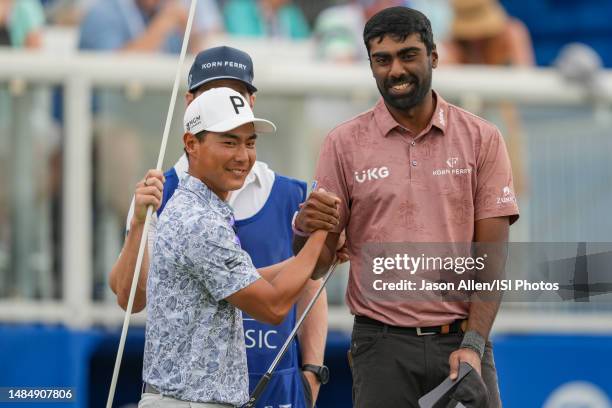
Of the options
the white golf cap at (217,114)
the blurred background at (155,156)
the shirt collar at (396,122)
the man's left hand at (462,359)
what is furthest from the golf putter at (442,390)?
the blurred background at (155,156)

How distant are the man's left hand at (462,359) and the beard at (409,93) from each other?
72 cm

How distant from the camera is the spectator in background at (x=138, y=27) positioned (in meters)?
7.99

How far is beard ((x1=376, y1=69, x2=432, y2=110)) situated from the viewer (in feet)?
13.1

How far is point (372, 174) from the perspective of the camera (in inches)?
159

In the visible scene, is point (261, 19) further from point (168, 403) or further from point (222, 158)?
point (168, 403)

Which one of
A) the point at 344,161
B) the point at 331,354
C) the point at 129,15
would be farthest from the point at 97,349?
the point at 344,161

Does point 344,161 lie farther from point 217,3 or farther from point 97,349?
point 217,3

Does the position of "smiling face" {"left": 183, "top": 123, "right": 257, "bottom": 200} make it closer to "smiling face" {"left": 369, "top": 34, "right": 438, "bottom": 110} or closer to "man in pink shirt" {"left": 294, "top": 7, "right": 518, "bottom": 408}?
"man in pink shirt" {"left": 294, "top": 7, "right": 518, "bottom": 408}

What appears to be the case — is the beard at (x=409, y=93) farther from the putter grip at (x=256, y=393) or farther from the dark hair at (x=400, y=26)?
the putter grip at (x=256, y=393)

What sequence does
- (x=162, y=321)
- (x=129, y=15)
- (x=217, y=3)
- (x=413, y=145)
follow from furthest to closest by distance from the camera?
1. (x=217, y=3)
2. (x=129, y=15)
3. (x=413, y=145)
4. (x=162, y=321)

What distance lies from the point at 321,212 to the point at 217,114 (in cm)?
40

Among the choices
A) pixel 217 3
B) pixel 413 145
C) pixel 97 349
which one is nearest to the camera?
pixel 413 145

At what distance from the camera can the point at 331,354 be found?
25.2 ft

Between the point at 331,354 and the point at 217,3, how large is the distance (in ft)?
8.96
